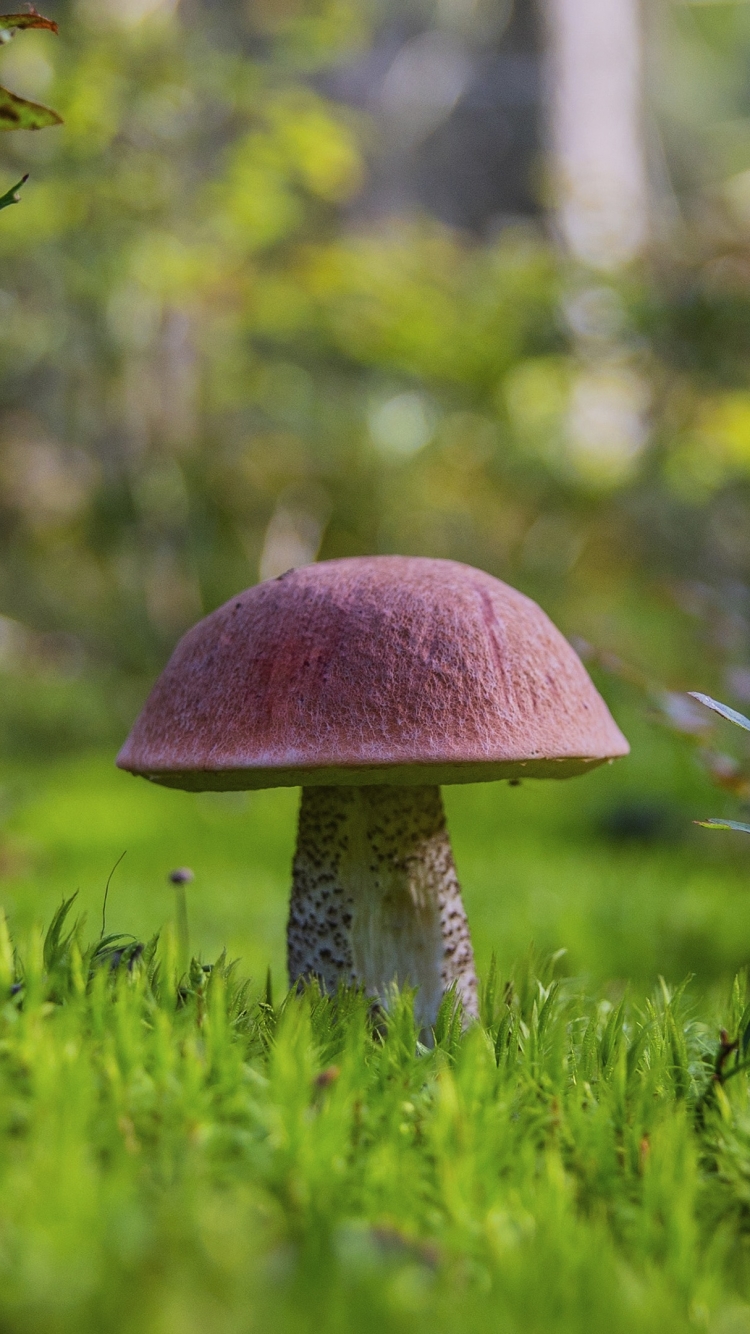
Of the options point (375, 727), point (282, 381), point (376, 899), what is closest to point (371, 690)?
point (375, 727)

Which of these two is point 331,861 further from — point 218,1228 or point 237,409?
point 237,409

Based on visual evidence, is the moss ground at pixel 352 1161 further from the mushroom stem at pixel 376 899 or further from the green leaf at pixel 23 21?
the green leaf at pixel 23 21

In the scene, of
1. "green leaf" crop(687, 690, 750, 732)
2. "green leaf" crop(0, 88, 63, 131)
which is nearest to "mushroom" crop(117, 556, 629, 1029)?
"green leaf" crop(687, 690, 750, 732)

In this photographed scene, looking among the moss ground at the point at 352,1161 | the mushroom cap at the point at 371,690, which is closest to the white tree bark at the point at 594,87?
the mushroom cap at the point at 371,690

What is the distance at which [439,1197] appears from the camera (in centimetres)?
92

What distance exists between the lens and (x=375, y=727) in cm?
130

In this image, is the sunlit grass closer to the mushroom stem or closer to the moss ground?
the moss ground

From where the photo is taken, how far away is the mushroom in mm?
1314

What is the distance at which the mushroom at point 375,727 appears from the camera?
131cm

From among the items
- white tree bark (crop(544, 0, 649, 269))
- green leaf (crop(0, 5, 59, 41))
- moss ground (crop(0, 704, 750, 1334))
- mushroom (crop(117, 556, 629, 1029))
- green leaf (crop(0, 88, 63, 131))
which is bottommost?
moss ground (crop(0, 704, 750, 1334))

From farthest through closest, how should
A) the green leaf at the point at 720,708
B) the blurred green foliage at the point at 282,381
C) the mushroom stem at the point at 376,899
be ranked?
1. the blurred green foliage at the point at 282,381
2. the mushroom stem at the point at 376,899
3. the green leaf at the point at 720,708

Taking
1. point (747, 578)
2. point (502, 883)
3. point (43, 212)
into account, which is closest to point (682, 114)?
point (747, 578)

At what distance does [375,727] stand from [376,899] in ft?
1.41

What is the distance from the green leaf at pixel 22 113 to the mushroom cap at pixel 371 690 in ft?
2.23
